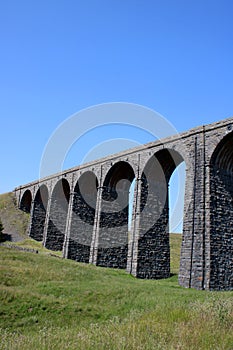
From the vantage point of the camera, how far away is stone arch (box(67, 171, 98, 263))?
30141 mm

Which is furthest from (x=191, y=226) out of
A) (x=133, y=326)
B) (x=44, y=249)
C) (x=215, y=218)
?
(x=44, y=249)

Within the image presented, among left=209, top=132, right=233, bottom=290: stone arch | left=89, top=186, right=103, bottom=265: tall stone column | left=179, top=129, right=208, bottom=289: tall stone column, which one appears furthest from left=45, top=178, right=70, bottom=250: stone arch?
left=209, top=132, right=233, bottom=290: stone arch

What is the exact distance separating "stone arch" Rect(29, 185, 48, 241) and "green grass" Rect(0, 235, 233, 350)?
19.7 meters

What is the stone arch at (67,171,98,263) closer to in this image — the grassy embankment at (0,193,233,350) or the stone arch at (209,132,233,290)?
the grassy embankment at (0,193,233,350)

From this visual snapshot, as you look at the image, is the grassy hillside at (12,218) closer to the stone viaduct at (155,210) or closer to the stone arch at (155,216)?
the stone viaduct at (155,210)

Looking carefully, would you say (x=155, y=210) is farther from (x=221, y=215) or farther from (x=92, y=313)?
(x=92, y=313)

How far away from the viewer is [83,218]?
31.6 meters

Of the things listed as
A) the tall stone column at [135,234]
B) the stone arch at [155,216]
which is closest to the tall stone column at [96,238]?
the tall stone column at [135,234]

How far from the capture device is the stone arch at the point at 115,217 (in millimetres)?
27078

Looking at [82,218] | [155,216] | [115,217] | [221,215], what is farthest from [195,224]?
[82,218]

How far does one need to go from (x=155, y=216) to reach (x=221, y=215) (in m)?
6.07

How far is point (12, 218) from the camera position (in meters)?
43.9

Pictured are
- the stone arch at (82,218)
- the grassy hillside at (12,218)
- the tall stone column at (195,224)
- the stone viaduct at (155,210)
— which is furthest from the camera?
the grassy hillside at (12,218)

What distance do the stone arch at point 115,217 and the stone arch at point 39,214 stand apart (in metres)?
14.0
